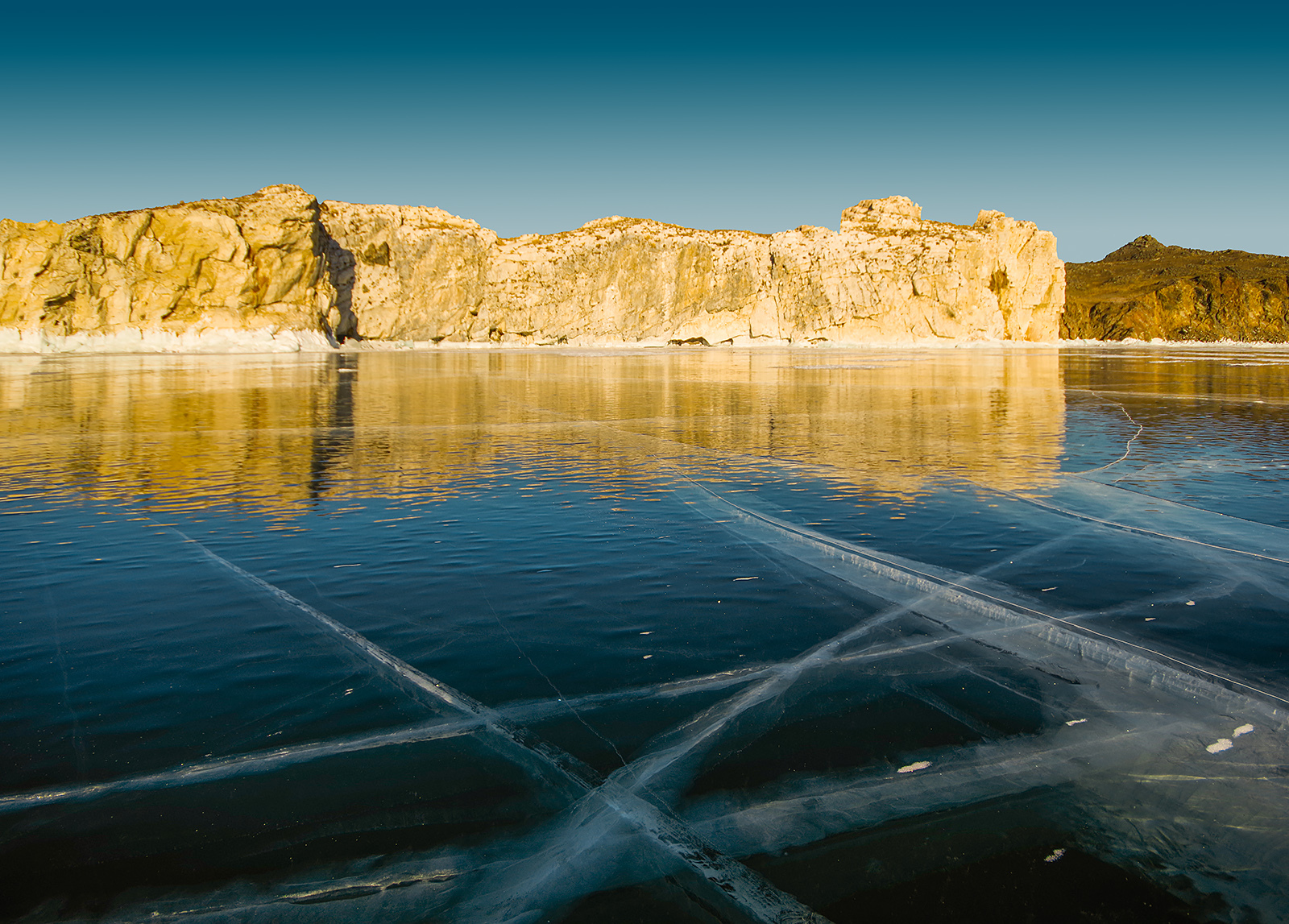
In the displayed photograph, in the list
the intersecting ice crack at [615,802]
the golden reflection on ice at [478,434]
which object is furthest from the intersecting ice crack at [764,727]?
the golden reflection on ice at [478,434]

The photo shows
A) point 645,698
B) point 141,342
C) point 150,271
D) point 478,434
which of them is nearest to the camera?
point 645,698

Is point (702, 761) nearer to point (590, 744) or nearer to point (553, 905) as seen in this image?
point (590, 744)

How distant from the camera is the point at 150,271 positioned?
8738 cm

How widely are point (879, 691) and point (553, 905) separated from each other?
2516 millimetres

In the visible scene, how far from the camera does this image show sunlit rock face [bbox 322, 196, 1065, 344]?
11556 cm

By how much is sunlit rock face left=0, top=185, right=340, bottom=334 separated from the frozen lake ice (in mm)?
86378

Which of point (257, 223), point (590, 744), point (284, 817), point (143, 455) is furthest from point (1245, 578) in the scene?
point (257, 223)

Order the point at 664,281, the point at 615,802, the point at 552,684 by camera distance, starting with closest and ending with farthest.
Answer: the point at 615,802 → the point at 552,684 → the point at 664,281

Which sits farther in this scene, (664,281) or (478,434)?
(664,281)

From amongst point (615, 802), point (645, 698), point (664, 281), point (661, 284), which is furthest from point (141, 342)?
point (615, 802)

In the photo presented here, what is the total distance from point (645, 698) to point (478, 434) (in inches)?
518

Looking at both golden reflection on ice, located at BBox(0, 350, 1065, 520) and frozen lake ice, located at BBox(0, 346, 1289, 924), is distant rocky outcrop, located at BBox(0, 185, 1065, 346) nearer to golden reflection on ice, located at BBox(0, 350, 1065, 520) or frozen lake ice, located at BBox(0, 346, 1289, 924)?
golden reflection on ice, located at BBox(0, 350, 1065, 520)

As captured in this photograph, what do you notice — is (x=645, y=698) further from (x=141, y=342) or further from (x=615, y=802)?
(x=141, y=342)

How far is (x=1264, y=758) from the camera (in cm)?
416
